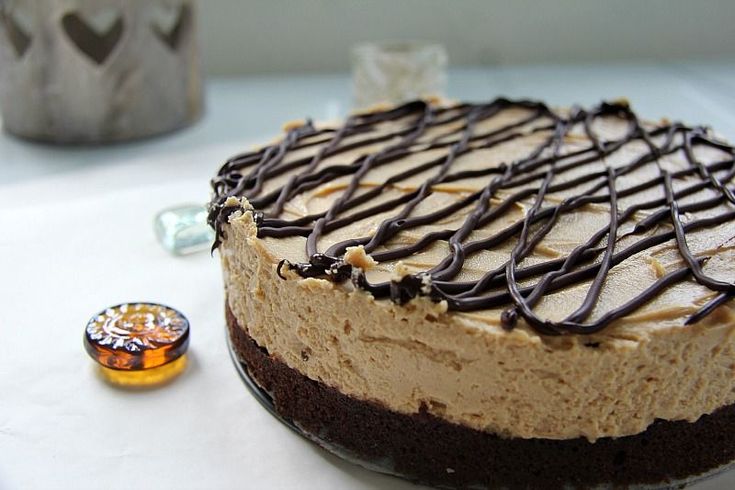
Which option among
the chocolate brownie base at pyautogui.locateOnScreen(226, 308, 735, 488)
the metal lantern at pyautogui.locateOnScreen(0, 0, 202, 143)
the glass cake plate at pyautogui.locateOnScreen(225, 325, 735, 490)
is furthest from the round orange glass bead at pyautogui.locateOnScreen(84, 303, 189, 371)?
the metal lantern at pyautogui.locateOnScreen(0, 0, 202, 143)

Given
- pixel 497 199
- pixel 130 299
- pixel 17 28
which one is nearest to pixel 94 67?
pixel 17 28

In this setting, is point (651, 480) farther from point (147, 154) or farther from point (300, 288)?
point (147, 154)

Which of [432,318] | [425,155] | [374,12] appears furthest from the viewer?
[374,12]

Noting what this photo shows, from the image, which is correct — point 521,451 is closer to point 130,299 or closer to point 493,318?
point 493,318

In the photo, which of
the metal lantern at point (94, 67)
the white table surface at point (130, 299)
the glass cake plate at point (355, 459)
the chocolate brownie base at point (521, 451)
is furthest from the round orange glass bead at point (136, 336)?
the metal lantern at point (94, 67)

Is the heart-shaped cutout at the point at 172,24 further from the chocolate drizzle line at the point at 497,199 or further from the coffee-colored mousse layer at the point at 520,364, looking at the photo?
the coffee-colored mousse layer at the point at 520,364

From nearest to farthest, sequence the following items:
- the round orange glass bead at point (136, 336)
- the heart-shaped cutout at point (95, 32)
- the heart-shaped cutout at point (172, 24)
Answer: the round orange glass bead at point (136, 336) < the heart-shaped cutout at point (95, 32) < the heart-shaped cutout at point (172, 24)

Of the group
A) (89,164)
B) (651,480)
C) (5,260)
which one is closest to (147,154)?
(89,164)
